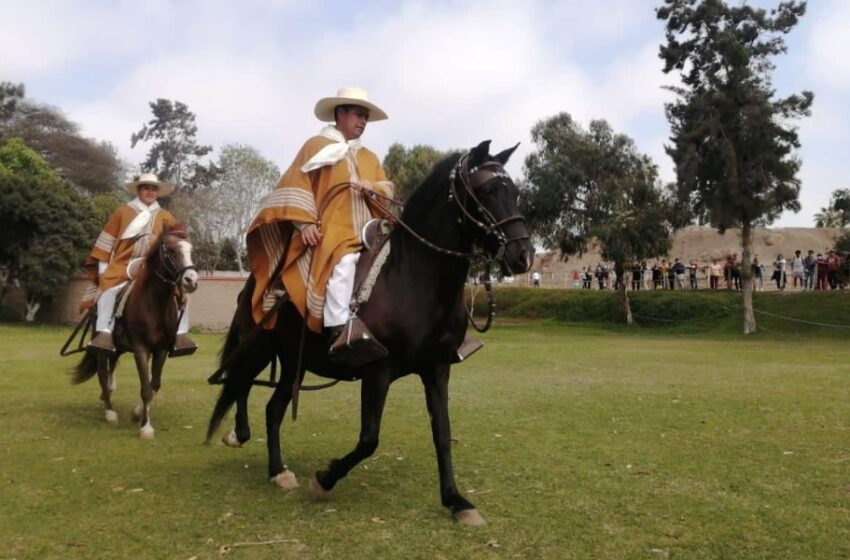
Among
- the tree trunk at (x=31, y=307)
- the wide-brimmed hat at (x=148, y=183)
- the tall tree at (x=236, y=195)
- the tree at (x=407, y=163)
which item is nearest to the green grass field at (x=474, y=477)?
the wide-brimmed hat at (x=148, y=183)

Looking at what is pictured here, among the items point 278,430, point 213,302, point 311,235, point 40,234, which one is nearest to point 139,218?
point 278,430

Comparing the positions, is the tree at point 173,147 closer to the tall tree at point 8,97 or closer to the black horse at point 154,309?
the tall tree at point 8,97

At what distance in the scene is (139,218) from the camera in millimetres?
10164

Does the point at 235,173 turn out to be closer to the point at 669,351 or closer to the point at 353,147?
the point at 669,351

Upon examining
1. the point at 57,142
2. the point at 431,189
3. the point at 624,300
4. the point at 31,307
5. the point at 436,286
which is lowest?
the point at 31,307

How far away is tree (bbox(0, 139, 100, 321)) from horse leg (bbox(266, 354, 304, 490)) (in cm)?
2817

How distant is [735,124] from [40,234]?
3004cm

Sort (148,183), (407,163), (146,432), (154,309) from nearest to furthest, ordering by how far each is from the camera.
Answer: (146,432)
(154,309)
(148,183)
(407,163)

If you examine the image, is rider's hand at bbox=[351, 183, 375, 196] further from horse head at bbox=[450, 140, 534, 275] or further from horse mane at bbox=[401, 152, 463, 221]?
horse head at bbox=[450, 140, 534, 275]

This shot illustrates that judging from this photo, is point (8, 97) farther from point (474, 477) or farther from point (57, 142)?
point (474, 477)

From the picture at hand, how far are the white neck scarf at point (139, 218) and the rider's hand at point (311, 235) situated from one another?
17.0 feet

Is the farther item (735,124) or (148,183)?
(735,124)

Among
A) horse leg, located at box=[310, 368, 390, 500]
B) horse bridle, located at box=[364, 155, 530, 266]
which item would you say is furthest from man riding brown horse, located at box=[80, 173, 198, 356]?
horse bridle, located at box=[364, 155, 530, 266]

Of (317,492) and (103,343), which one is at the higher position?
(103,343)
